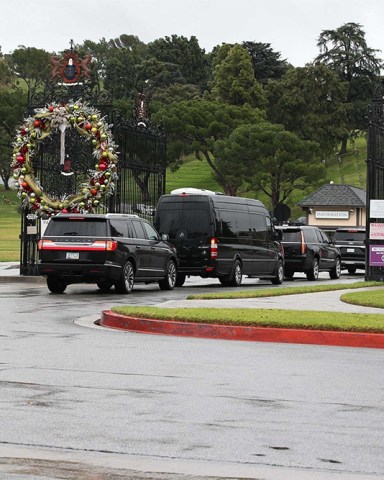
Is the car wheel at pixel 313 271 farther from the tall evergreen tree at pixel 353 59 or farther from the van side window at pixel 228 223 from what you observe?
the tall evergreen tree at pixel 353 59

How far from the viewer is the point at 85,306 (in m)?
22.5

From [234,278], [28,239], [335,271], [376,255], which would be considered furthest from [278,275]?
[28,239]

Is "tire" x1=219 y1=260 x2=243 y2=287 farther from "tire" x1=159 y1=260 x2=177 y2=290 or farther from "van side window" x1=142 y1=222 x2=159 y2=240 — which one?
"van side window" x1=142 y1=222 x2=159 y2=240

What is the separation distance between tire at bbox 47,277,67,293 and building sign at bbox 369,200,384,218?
Result: 27.7 feet

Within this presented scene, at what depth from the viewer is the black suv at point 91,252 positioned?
1030 inches

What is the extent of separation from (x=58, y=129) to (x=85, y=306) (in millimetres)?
11618

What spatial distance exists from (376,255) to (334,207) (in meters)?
63.6

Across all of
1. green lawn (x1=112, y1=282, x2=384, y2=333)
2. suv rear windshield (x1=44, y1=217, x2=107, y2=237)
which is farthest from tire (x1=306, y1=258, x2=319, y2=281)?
green lawn (x1=112, y1=282, x2=384, y2=333)

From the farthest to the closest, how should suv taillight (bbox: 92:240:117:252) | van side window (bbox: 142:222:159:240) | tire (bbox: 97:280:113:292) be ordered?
van side window (bbox: 142:222:159:240), tire (bbox: 97:280:113:292), suv taillight (bbox: 92:240:117:252)

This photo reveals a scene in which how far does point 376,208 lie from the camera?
3027cm

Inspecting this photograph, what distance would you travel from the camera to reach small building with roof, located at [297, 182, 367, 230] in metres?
93.7

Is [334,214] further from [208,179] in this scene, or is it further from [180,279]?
[180,279]

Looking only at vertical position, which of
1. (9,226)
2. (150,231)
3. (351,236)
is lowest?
(351,236)

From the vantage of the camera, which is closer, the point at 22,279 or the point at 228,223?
the point at 228,223
